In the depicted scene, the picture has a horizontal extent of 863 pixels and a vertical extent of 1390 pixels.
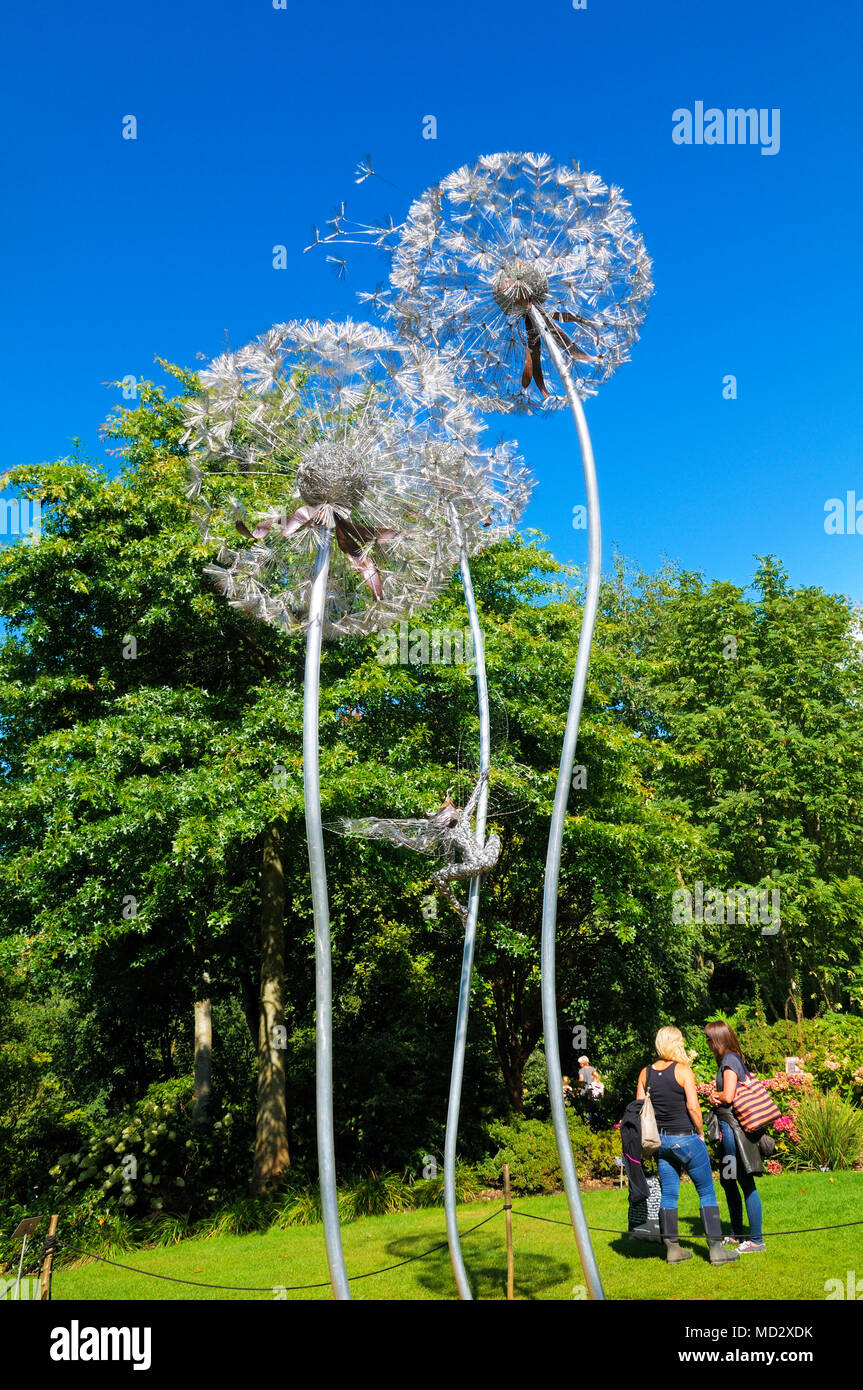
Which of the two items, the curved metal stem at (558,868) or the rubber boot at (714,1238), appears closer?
the curved metal stem at (558,868)

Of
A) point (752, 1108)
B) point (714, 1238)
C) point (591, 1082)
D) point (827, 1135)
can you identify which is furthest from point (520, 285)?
point (591, 1082)

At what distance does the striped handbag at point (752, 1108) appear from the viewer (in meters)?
6.62

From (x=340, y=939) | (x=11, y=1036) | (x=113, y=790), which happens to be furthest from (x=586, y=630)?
(x=11, y=1036)

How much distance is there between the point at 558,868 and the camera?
14.2ft

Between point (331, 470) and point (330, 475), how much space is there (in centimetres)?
4

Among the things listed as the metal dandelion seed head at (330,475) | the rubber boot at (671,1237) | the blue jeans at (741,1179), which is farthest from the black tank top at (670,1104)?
the metal dandelion seed head at (330,475)

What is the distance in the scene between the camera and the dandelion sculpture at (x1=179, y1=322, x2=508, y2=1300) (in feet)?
16.9

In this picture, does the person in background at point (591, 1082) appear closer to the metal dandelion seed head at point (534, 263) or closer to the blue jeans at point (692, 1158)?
the blue jeans at point (692, 1158)

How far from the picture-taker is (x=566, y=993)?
18453 mm

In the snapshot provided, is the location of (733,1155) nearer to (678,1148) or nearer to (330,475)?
(678,1148)

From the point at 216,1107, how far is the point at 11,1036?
7607 mm

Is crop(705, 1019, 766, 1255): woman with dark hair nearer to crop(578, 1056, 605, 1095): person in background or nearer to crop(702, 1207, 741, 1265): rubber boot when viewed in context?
crop(702, 1207, 741, 1265): rubber boot

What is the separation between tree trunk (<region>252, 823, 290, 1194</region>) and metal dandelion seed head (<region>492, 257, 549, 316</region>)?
29.8 ft

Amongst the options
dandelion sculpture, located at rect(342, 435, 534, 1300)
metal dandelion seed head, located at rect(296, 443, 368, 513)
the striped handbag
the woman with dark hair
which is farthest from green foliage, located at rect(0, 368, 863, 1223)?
the striped handbag
